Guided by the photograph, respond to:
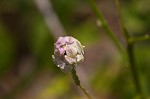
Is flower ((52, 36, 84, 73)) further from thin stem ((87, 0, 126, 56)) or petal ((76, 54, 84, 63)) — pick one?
thin stem ((87, 0, 126, 56))

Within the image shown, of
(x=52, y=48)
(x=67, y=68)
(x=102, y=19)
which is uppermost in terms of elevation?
(x=52, y=48)

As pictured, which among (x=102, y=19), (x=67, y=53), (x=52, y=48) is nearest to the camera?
(x=67, y=53)

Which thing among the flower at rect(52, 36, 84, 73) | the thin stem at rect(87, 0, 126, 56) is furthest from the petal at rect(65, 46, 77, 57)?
the thin stem at rect(87, 0, 126, 56)

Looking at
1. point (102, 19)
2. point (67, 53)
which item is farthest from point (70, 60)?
point (102, 19)

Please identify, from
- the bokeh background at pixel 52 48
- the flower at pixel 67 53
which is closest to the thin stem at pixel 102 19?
the flower at pixel 67 53

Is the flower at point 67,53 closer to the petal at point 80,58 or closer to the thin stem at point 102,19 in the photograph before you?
the petal at point 80,58

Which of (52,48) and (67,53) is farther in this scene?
(52,48)

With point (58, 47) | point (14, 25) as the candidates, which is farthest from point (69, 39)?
point (14, 25)

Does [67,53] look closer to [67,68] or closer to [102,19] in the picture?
[67,68]
